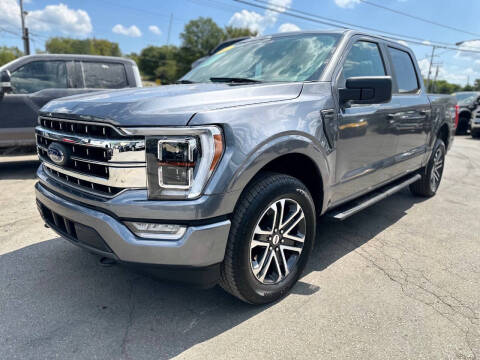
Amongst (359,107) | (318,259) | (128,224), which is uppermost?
(359,107)

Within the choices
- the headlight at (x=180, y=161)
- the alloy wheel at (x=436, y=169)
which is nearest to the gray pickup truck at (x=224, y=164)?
the headlight at (x=180, y=161)

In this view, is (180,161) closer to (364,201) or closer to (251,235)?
(251,235)

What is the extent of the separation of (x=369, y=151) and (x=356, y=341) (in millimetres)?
1658

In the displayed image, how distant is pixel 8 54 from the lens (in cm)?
6925

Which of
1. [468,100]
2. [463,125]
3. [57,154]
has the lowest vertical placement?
[463,125]

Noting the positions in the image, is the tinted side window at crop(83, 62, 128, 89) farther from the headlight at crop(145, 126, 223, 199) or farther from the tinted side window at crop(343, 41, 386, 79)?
the headlight at crop(145, 126, 223, 199)

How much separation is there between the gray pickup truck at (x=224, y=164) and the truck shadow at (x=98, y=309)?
35cm

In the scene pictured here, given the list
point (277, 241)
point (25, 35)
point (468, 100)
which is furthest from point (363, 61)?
point (25, 35)

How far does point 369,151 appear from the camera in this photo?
3.16 meters

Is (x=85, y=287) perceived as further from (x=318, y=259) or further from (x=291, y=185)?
(x=318, y=259)

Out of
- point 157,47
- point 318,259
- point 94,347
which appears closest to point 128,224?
point 94,347

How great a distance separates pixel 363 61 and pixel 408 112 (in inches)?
34.3

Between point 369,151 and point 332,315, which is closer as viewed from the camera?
point 332,315

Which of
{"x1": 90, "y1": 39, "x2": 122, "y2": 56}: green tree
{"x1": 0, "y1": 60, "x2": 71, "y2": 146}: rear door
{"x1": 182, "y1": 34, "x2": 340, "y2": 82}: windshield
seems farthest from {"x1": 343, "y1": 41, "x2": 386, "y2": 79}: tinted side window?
{"x1": 90, "y1": 39, "x2": 122, "y2": 56}: green tree
